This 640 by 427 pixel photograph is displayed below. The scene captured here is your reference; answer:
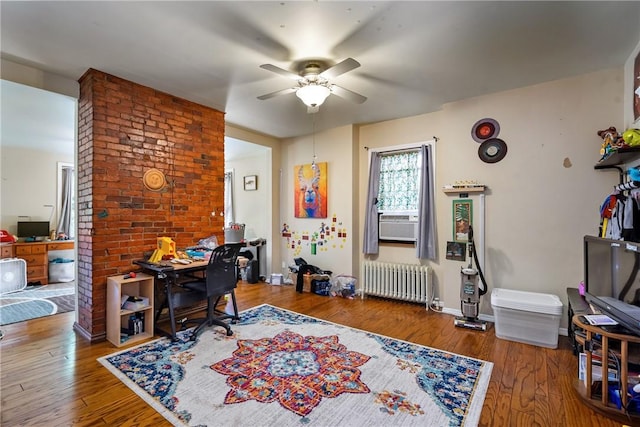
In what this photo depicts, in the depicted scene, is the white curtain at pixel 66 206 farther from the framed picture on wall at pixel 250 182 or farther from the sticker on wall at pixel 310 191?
the sticker on wall at pixel 310 191

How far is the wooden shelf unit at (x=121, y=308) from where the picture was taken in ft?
9.05

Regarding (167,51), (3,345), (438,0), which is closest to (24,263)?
(3,345)

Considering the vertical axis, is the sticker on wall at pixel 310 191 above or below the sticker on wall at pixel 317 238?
above

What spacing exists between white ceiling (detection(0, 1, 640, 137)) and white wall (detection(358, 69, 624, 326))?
0.24 meters

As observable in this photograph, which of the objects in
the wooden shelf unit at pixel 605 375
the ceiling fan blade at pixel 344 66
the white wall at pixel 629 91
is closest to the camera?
the wooden shelf unit at pixel 605 375

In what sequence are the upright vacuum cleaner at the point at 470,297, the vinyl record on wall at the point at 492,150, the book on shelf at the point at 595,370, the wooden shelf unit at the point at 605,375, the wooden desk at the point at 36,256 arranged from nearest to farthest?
the wooden shelf unit at the point at 605,375 → the book on shelf at the point at 595,370 → the upright vacuum cleaner at the point at 470,297 → the vinyl record on wall at the point at 492,150 → the wooden desk at the point at 36,256

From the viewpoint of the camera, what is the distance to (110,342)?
2.84 meters

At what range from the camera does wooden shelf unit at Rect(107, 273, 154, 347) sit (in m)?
2.76

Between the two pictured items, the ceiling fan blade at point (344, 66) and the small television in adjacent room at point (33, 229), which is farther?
the small television in adjacent room at point (33, 229)

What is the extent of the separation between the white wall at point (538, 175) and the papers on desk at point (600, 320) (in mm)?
1102

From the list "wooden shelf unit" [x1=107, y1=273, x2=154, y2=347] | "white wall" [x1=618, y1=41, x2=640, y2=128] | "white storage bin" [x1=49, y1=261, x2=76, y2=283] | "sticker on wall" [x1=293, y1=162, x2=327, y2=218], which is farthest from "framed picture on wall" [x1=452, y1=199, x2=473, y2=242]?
"white storage bin" [x1=49, y1=261, x2=76, y2=283]

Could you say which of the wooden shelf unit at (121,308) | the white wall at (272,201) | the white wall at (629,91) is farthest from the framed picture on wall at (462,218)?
the wooden shelf unit at (121,308)

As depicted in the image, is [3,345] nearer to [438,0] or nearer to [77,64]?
[77,64]

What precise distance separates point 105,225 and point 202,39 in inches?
81.3
